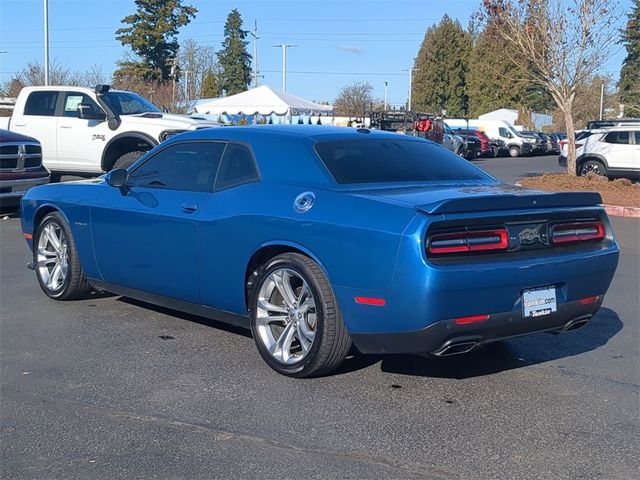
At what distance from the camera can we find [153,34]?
60.2m

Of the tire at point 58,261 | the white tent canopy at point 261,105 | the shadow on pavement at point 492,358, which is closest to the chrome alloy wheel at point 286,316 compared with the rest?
the shadow on pavement at point 492,358

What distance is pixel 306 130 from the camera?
231 inches

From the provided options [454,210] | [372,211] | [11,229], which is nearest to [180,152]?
[372,211]

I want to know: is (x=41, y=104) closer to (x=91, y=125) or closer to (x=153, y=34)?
(x=91, y=125)

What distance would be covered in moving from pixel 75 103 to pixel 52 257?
27.2ft

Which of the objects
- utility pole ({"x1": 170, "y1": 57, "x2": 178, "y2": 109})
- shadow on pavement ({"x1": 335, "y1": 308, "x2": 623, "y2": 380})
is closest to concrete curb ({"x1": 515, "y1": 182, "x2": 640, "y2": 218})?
shadow on pavement ({"x1": 335, "y1": 308, "x2": 623, "y2": 380})

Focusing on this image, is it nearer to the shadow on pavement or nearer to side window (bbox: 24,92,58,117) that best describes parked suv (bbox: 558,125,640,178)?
side window (bbox: 24,92,58,117)

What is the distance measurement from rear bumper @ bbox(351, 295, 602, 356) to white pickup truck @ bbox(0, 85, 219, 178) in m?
9.75

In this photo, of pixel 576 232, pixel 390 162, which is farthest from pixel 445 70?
pixel 576 232

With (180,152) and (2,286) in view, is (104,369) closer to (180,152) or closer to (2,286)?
(180,152)

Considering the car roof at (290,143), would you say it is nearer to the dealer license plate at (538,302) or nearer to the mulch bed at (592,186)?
the dealer license plate at (538,302)

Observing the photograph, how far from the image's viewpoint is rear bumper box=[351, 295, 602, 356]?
4.50m

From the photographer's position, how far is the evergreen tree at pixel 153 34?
198 feet

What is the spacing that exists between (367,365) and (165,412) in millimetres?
1438
